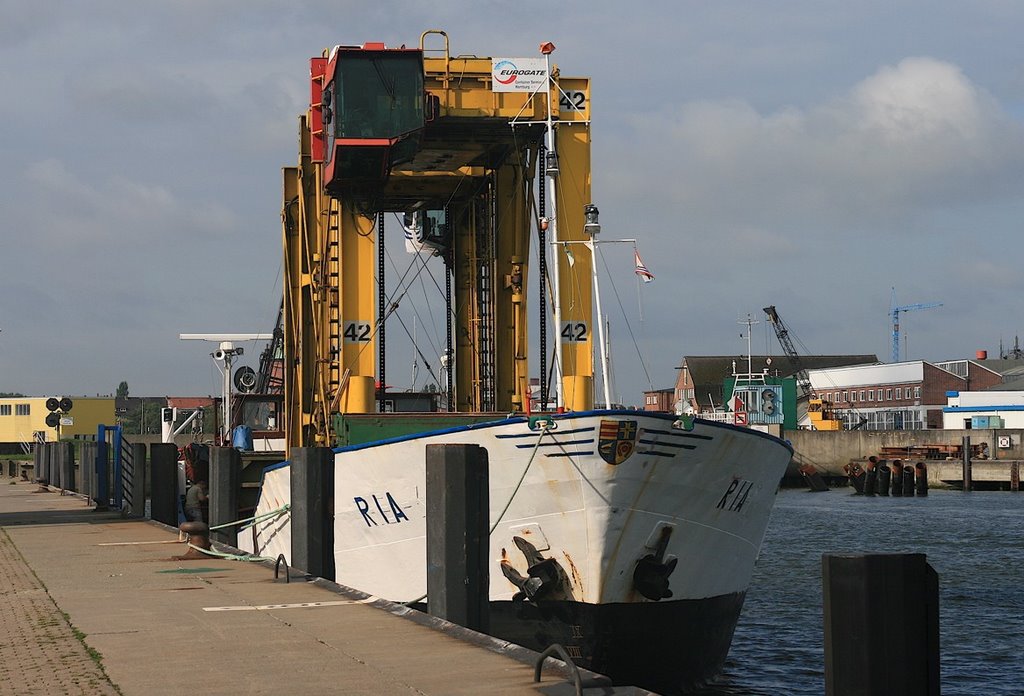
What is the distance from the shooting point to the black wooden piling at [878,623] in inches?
280

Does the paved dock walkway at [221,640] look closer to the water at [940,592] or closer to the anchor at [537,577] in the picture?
the anchor at [537,577]

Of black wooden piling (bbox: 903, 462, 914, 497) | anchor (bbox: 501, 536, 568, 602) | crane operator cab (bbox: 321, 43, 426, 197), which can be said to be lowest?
black wooden piling (bbox: 903, 462, 914, 497)

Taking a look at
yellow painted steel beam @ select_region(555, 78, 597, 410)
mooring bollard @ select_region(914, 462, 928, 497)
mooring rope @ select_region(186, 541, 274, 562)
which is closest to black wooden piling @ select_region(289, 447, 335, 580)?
mooring rope @ select_region(186, 541, 274, 562)

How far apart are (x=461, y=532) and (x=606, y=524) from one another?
12.4 ft

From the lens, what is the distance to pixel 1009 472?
82250 millimetres

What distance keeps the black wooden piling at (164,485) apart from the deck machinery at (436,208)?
296cm

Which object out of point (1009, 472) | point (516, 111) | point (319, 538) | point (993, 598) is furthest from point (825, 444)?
point (319, 538)

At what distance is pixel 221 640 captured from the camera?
11398 millimetres

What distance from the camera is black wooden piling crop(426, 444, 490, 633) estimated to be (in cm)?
1211

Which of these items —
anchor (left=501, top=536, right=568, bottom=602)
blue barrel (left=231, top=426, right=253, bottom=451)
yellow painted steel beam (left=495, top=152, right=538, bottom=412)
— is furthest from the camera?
blue barrel (left=231, top=426, right=253, bottom=451)

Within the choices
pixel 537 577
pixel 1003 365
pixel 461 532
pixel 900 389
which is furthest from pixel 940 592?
pixel 1003 365

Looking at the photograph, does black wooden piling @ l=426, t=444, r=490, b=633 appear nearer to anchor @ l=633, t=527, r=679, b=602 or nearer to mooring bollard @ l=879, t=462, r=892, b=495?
anchor @ l=633, t=527, r=679, b=602

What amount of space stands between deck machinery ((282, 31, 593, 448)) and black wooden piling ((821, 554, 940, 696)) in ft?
43.1

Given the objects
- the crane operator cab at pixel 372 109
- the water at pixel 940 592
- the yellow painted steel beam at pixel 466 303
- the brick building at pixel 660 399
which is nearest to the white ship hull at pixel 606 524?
the water at pixel 940 592
